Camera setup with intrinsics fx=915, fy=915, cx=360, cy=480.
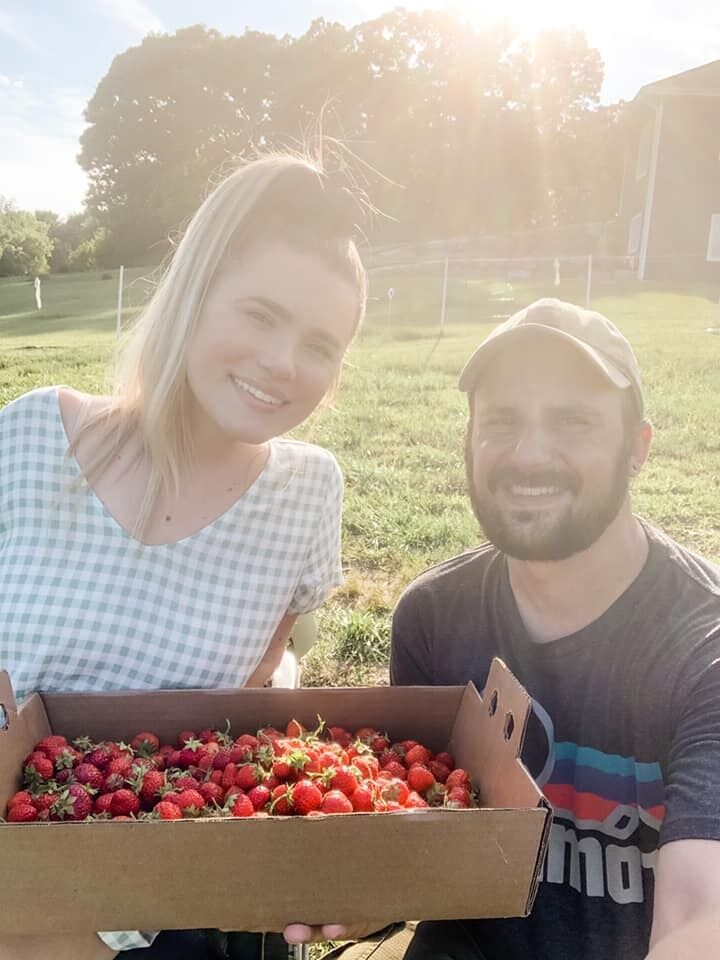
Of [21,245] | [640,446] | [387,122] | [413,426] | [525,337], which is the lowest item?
[413,426]

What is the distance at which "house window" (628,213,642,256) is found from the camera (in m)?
19.7

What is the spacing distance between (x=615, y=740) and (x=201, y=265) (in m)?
1.19

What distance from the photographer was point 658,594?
1644mm

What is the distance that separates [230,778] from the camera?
5.24 feet

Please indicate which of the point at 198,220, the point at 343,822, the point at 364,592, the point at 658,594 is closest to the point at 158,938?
the point at 343,822

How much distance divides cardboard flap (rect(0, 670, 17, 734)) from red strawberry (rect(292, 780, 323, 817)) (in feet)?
1.66

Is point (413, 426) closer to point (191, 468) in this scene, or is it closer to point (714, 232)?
point (191, 468)

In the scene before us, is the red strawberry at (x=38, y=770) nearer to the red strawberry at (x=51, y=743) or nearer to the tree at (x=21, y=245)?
the red strawberry at (x=51, y=743)

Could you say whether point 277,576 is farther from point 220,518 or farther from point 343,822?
point 343,822

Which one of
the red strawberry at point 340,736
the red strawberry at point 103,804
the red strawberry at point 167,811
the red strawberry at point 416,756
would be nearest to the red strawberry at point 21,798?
the red strawberry at point 103,804

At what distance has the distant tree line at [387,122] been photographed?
86.4 ft

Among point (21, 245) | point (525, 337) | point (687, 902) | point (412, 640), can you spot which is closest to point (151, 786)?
point (412, 640)

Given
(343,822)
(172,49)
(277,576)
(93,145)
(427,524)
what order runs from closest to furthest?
(343,822), (277,576), (427,524), (93,145), (172,49)

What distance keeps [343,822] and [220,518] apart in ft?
2.79
